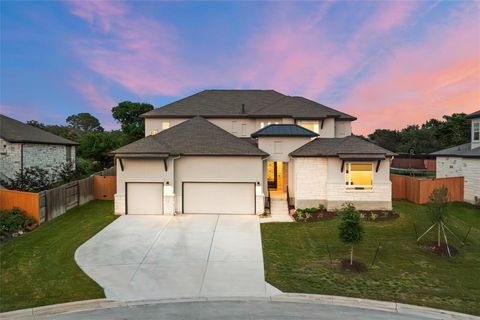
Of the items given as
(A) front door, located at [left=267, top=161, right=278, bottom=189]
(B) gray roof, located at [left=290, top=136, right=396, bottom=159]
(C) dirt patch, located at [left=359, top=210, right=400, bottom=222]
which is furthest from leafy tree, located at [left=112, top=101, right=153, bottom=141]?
(C) dirt patch, located at [left=359, top=210, right=400, bottom=222]

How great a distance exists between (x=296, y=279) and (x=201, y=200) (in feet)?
32.3

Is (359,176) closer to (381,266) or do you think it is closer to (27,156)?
(381,266)

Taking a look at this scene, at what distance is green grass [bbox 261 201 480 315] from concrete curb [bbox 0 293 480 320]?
0.93ft

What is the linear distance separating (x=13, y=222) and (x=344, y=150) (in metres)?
17.9

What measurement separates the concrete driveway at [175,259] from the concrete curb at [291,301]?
0.80ft

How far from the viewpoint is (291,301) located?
24.3 feet

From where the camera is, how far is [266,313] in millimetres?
6715

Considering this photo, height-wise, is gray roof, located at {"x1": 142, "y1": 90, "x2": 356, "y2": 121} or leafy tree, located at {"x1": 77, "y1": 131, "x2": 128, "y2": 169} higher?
gray roof, located at {"x1": 142, "y1": 90, "x2": 356, "y2": 121}

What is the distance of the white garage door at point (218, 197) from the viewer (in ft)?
56.7

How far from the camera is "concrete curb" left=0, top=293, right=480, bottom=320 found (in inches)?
261

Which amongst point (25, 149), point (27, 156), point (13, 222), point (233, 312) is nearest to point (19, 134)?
point (25, 149)

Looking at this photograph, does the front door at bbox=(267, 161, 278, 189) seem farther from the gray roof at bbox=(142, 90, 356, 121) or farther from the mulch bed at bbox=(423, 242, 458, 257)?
the mulch bed at bbox=(423, 242, 458, 257)

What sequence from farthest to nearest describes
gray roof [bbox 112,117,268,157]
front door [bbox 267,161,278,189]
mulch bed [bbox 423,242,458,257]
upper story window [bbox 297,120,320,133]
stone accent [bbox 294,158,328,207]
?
upper story window [bbox 297,120,320,133] < front door [bbox 267,161,278,189] < stone accent [bbox 294,158,328,207] < gray roof [bbox 112,117,268,157] < mulch bed [bbox 423,242,458,257]

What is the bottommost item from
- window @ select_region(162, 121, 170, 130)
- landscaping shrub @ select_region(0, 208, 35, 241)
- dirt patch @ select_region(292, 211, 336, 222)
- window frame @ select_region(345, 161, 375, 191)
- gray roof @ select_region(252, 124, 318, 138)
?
dirt patch @ select_region(292, 211, 336, 222)
